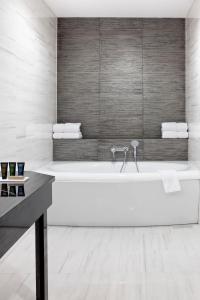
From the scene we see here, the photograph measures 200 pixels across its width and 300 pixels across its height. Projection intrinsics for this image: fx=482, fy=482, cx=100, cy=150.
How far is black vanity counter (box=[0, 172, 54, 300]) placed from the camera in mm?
1727

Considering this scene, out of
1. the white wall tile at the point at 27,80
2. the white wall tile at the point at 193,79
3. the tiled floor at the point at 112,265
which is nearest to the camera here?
the tiled floor at the point at 112,265

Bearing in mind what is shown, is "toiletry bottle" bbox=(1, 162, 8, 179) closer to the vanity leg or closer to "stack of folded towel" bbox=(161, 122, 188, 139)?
the vanity leg

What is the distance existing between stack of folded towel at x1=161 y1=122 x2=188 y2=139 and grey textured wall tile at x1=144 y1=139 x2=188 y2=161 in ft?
0.18

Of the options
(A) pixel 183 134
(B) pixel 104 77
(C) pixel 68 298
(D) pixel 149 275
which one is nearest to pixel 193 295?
(D) pixel 149 275

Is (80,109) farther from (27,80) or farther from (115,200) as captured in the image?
(115,200)

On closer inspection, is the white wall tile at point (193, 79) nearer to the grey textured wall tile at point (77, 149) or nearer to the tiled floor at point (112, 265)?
the grey textured wall tile at point (77, 149)

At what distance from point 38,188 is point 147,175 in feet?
7.67

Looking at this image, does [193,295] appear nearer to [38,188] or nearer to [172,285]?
[172,285]

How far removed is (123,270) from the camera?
3303 mm

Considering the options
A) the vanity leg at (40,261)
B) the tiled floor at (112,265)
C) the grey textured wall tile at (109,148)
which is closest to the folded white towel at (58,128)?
the grey textured wall tile at (109,148)

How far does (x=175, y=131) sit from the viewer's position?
6.07 metres

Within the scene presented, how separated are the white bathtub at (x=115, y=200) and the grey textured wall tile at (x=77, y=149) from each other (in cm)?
155

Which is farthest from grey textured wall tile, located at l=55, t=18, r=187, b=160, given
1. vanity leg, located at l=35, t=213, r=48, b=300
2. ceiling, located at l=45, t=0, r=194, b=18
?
vanity leg, located at l=35, t=213, r=48, b=300

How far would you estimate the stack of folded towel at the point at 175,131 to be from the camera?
19.8 ft
